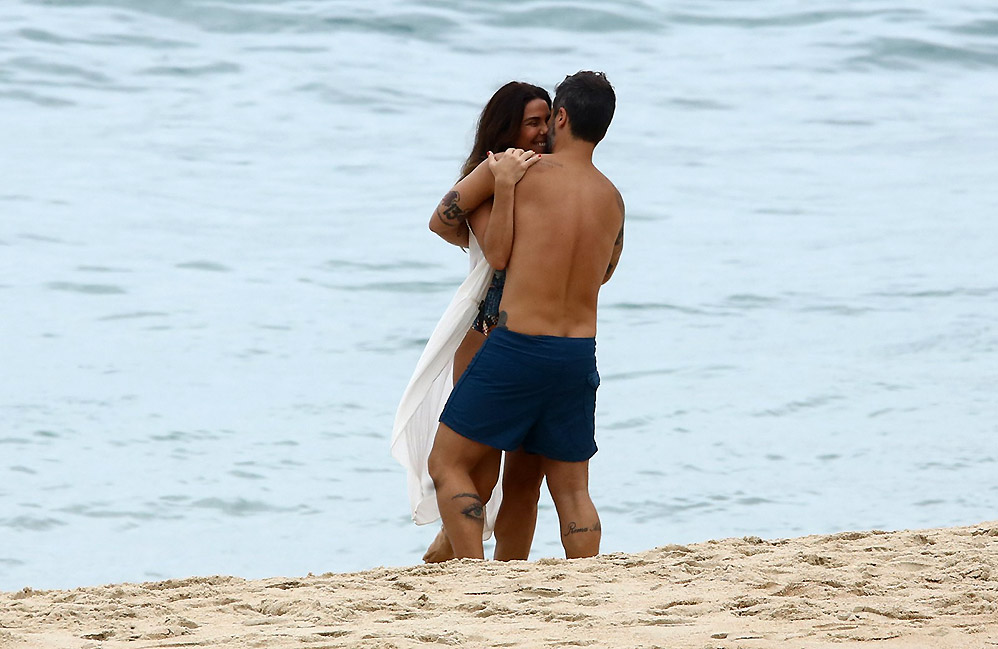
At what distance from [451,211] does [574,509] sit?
3.21ft

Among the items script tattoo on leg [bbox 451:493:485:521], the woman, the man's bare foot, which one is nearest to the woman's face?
the woman

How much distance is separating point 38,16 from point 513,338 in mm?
15200

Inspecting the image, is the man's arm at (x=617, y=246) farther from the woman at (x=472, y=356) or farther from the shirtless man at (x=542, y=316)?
the woman at (x=472, y=356)

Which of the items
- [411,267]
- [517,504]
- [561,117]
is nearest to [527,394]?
[517,504]

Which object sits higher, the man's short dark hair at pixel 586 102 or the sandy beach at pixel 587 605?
the man's short dark hair at pixel 586 102

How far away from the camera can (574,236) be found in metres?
4.05

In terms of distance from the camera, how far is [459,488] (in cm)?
414

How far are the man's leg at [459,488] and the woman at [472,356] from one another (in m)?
0.09

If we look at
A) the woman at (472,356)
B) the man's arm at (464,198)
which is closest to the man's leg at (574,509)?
the woman at (472,356)

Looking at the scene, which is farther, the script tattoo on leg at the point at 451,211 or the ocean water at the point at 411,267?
the ocean water at the point at 411,267

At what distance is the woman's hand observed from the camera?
4031mm

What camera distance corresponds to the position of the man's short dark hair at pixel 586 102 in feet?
13.2

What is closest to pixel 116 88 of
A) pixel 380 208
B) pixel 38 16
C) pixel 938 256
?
pixel 38 16

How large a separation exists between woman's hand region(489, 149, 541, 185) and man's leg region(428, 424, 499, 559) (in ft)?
2.53
